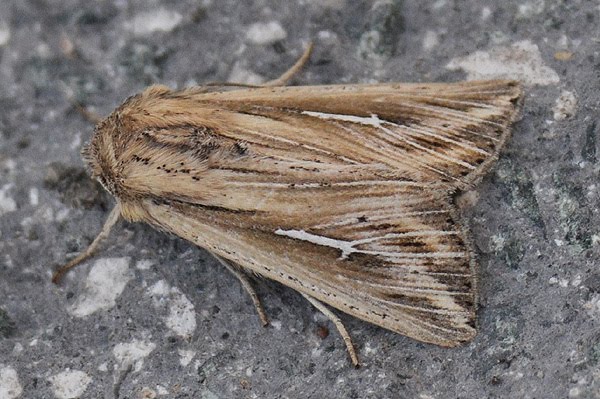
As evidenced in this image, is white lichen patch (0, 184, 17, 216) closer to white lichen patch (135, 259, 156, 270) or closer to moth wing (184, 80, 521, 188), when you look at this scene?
white lichen patch (135, 259, 156, 270)

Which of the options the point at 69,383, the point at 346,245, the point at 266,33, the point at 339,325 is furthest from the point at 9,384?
the point at 266,33

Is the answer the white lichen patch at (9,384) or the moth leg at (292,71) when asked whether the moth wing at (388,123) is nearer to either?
the moth leg at (292,71)

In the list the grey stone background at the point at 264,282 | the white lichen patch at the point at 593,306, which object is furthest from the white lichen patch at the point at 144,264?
the white lichen patch at the point at 593,306

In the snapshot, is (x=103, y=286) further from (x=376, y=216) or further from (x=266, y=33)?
(x=266, y=33)

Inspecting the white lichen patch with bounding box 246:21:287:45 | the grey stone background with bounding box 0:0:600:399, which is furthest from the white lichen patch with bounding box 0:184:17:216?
the white lichen patch with bounding box 246:21:287:45

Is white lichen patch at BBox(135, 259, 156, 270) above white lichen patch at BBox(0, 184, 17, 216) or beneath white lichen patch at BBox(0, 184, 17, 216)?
beneath

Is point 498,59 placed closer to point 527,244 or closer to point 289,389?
point 527,244
